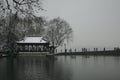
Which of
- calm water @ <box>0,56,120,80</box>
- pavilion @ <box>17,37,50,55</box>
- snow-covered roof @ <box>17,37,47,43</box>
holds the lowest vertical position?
calm water @ <box>0,56,120,80</box>

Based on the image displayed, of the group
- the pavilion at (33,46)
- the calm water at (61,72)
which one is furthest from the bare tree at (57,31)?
the calm water at (61,72)

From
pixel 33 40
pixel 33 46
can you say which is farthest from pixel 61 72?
pixel 33 46

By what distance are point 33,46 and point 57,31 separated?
11253 millimetres

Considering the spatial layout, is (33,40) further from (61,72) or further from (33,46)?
(61,72)

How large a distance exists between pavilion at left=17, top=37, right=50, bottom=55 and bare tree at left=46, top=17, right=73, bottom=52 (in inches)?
341

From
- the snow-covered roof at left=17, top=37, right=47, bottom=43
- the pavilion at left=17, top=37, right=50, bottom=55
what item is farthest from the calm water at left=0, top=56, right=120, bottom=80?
the snow-covered roof at left=17, top=37, right=47, bottom=43

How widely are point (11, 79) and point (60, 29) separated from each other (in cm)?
5165

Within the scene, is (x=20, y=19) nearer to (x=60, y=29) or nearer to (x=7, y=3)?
(x=7, y=3)

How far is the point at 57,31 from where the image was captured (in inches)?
2559

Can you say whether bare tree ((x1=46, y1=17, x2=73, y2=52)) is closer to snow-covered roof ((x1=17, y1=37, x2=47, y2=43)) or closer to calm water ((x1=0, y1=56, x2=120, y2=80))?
snow-covered roof ((x1=17, y1=37, x2=47, y2=43))

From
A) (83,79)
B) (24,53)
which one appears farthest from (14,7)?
(24,53)

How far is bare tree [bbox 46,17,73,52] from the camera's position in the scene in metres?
65.1

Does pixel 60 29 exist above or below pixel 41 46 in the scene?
above

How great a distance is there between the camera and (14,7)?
10.8m
